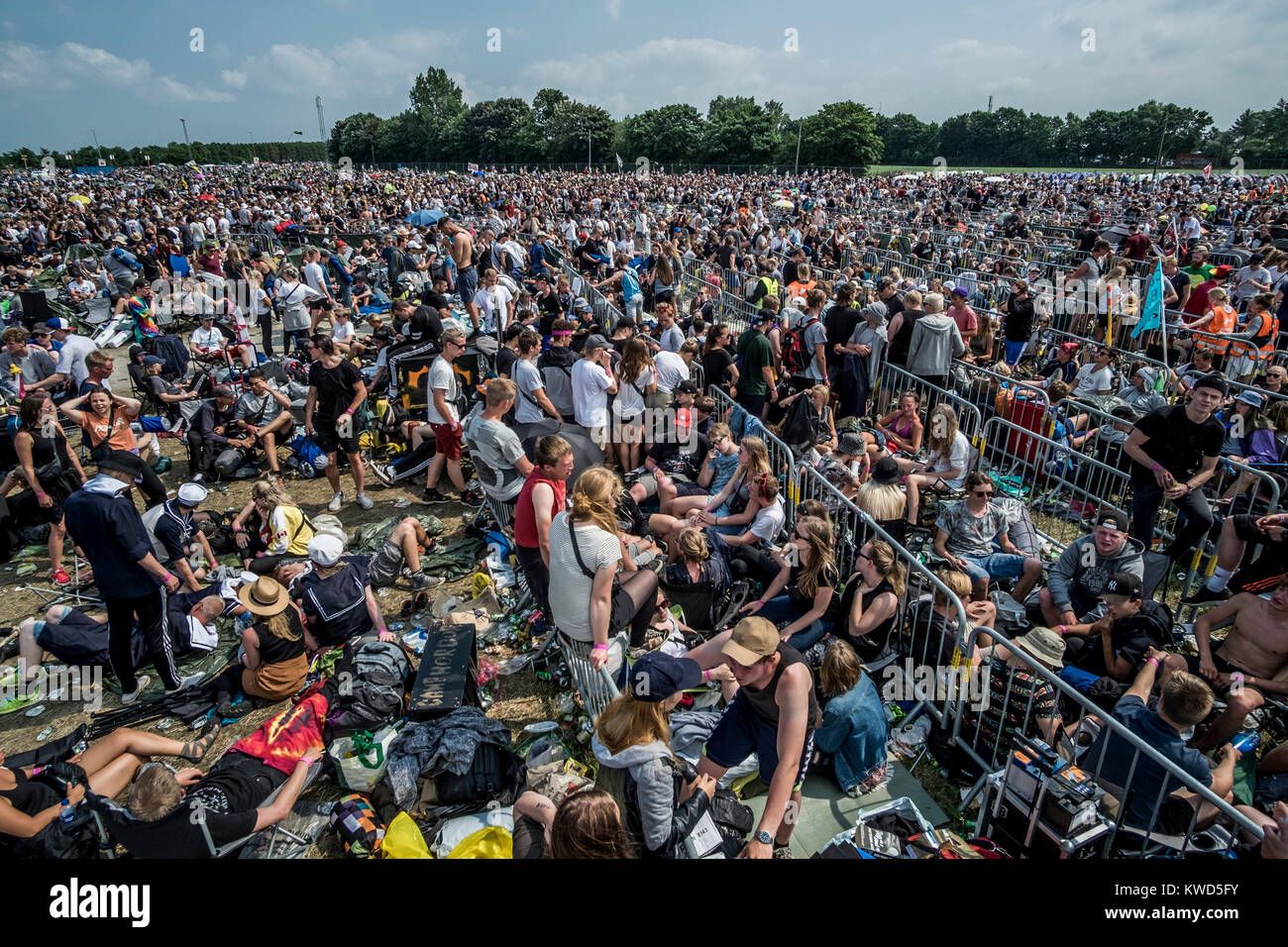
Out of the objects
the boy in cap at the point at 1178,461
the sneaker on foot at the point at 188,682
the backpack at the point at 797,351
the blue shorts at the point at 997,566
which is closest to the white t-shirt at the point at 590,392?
the backpack at the point at 797,351

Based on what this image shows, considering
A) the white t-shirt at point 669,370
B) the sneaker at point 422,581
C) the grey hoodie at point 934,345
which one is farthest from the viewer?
the grey hoodie at point 934,345

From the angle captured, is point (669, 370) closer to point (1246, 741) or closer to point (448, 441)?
point (448, 441)

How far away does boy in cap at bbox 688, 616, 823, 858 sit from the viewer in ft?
10.00

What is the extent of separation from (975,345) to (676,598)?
768 centimetres

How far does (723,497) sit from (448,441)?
3.28m

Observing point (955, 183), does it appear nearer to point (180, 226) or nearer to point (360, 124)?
point (180, 226)

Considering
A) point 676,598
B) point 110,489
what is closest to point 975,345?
point 676,598

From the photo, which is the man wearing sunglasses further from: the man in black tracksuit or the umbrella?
the umbrella

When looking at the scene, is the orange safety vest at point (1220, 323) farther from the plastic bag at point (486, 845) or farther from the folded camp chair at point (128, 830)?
the folded camp chair at point (128, 830)

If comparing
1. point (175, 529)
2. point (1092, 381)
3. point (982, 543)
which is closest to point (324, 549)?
point (175, 529)

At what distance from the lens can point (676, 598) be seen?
5.37 m

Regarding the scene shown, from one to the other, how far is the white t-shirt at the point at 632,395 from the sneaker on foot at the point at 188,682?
14.7 ft

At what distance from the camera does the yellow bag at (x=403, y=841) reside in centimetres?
361

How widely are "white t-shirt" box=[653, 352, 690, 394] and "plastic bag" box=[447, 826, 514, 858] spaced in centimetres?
490
